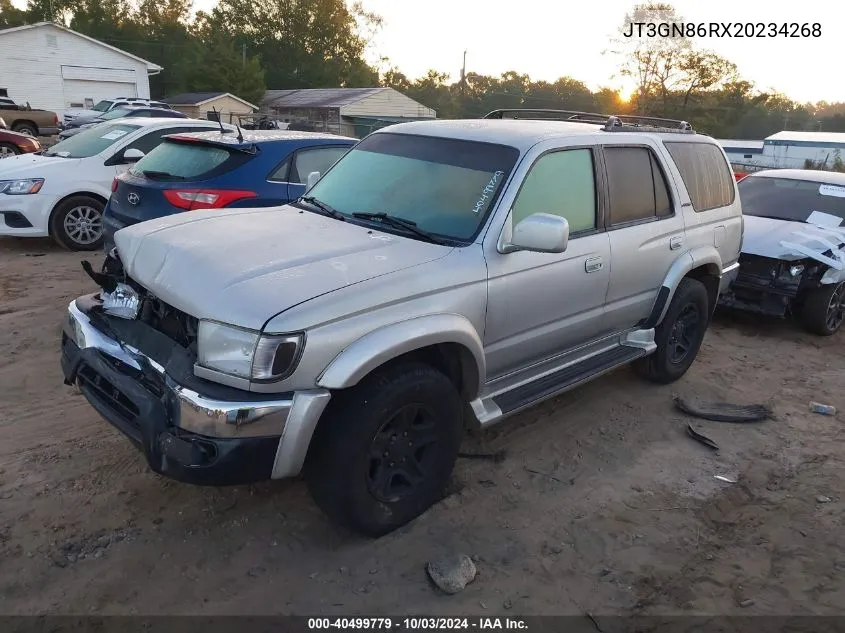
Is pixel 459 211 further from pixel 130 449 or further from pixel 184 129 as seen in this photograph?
pixel 184 129

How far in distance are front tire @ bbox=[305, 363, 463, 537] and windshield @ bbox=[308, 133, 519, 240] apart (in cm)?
88

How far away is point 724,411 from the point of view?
501 centimetres

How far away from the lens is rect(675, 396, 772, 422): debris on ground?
16.1 ft

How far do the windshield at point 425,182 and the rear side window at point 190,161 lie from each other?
2284mm

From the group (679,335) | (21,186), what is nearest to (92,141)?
(21,186)

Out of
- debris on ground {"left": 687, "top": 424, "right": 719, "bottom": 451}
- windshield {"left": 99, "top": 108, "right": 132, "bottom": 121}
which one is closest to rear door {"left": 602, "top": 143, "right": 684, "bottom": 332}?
debris on ground {"left": 687, "top": 424, "right": 719, "bottom": 451}

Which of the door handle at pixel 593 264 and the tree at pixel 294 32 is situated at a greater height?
the tree at pixel 294 32

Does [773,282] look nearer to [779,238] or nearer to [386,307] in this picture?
[779,238]

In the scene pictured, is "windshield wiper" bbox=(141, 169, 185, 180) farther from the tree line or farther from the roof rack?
the tree line

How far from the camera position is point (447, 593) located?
2936 millimetres

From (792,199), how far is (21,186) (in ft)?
29.1

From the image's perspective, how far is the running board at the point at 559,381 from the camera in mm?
3639

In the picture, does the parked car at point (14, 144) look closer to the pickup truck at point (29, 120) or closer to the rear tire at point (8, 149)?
the rear tire at point (8, 149)

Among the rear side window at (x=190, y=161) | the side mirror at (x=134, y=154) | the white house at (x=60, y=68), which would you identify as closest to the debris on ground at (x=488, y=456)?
the rear side window at (x=190, y=161)
